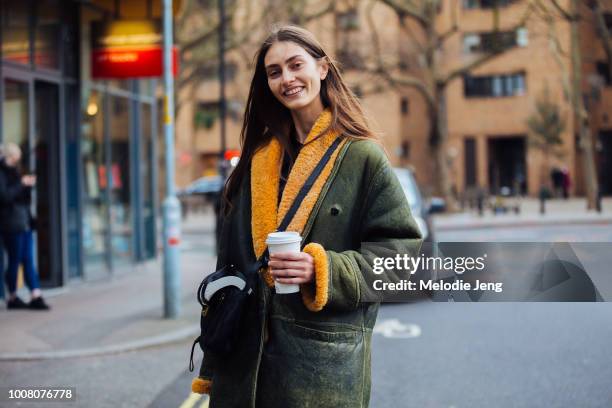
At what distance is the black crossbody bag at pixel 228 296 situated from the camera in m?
2.23

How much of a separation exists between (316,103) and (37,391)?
14.0ft

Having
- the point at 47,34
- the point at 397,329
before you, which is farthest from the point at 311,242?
the point at 47,34

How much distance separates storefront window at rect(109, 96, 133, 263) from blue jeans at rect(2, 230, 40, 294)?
3.76 m

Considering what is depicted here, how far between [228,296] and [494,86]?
4834 cm

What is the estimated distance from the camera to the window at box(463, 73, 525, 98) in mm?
48000

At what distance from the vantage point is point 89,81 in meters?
12.4

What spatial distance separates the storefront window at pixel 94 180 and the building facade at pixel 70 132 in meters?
0.02

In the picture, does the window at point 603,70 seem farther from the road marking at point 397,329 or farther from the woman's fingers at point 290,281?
the woman's fingers at point 290,281

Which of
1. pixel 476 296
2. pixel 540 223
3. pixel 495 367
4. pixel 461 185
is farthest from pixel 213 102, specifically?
pixel 476 296

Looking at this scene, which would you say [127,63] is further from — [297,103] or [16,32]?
[297,103]

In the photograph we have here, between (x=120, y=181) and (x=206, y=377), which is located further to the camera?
(x=120, y=181)

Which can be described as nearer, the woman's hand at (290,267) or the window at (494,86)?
the woman's hand at (290,267)

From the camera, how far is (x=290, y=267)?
2.08 metres

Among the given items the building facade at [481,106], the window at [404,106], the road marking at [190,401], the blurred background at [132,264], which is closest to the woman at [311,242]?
the blurred background at [132,264]
